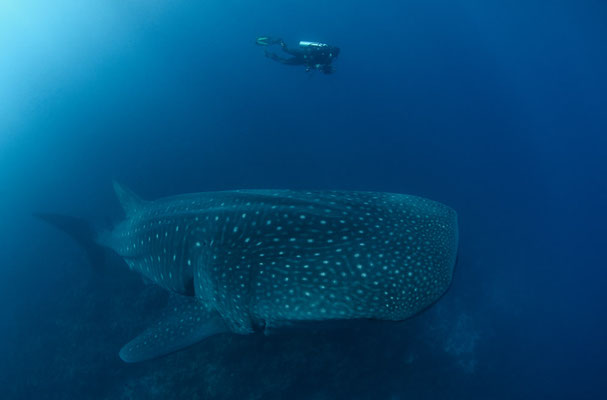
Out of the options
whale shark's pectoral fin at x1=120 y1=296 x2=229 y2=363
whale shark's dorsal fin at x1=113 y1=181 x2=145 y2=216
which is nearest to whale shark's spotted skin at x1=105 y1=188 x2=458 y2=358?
whale shark's pectoral fin at x1=120 y1=296 x2=229 y2=363

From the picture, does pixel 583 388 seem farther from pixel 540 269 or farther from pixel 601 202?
pixel 601 202

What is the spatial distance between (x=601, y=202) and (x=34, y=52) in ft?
282

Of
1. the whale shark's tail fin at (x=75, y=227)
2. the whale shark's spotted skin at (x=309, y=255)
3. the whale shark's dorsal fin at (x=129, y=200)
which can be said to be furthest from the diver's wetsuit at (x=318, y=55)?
the whale shark's spotted skin at (x=309, y=255)

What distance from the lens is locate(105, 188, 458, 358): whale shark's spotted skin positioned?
262 centimetres

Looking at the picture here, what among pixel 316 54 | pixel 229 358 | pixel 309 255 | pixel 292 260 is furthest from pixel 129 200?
pixel 316 54

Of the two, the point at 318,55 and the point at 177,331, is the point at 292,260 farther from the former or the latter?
the point at 318,55

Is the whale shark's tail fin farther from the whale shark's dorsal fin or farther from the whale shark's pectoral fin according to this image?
the whale shark's pectoral fin

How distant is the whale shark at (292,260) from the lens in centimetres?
264

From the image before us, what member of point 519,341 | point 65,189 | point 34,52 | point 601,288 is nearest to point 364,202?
point 519,341

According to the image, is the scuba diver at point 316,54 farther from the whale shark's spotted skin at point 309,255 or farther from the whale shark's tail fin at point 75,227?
the whale shark's spotted skin at point 309,255

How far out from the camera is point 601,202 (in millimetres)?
18500

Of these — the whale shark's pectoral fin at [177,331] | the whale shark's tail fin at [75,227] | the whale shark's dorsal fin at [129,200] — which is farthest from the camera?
the whale shark's tail fin at [75,227]

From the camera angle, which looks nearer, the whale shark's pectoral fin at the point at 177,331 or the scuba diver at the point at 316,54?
the whale shark's pectoral fin at the point at 177,331

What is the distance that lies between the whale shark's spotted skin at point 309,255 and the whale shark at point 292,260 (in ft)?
0.03
